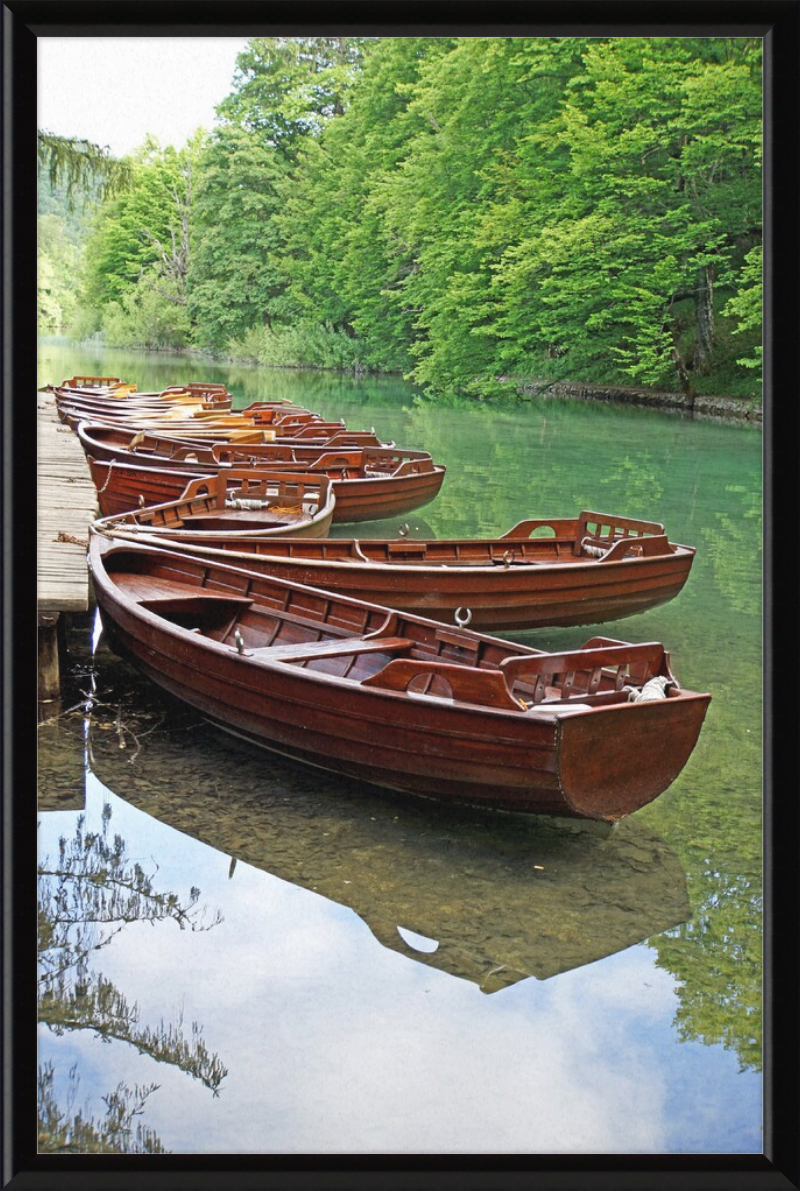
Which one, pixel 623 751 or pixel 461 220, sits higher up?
pixel 461 220

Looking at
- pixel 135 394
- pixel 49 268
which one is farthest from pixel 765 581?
pixel 135 394

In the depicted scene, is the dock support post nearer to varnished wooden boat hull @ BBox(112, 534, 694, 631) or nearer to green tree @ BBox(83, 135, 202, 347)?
varnished wooden boat hull @ BBox(112, 534, 694, 631)

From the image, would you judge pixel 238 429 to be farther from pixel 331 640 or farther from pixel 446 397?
pixel 446 397

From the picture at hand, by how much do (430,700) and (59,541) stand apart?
13.2ft

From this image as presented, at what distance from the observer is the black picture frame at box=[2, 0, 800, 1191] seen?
6.00ft

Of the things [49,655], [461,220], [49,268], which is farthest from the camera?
[461,220]

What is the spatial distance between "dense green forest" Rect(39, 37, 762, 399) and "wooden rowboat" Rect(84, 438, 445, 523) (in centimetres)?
370

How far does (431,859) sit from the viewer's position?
4.45m

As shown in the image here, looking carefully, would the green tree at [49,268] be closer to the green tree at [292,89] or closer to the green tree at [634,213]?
the green tree at [634,213]

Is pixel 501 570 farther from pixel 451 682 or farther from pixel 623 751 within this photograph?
pixel 623 751

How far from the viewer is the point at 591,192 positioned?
21703mm

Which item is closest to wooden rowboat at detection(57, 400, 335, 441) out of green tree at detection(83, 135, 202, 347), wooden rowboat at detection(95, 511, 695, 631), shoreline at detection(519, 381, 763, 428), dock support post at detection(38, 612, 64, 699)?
green tree at detection(83, 135, 202, 347)

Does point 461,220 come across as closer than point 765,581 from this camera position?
No
